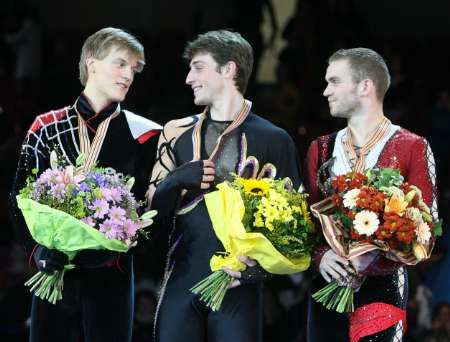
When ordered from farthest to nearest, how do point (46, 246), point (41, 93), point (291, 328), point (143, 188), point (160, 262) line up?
point (41, 93), point (160, 262), point (291, 328), point (143, 188), point (46, 246)

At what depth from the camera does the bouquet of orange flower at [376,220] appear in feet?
17.2

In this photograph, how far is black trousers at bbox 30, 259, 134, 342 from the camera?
5.50 metres

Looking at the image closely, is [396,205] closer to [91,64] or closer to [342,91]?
[342,91]

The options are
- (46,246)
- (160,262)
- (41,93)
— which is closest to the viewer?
(46,246)

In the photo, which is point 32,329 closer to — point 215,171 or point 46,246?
point 46,246

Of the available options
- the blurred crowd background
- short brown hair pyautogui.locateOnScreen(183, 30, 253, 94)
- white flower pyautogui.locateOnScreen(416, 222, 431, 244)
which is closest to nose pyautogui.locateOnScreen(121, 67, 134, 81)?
short brown hair pyautogui.locateOnScreen(183, 30, 253, 94)

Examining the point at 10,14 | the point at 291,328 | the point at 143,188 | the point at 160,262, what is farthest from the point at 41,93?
the point at 143,188

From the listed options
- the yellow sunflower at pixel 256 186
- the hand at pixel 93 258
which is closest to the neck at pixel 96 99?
the hand at pixel 93 258

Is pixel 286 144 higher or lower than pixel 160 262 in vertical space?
higher

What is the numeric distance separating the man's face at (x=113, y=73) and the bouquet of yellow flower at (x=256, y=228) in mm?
723

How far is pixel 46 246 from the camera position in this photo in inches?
213

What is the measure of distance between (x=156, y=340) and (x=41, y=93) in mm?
4678

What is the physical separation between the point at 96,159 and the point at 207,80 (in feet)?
1.94

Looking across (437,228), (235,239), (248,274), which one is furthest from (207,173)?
(437,228)
